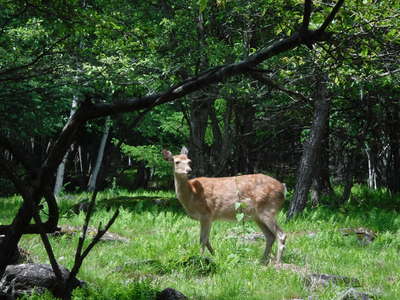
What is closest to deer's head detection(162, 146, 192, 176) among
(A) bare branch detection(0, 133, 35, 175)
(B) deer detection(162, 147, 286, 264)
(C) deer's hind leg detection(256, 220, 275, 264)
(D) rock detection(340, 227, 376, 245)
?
(B) deer detection(162, 147, 286, 264)

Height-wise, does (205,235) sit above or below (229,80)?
below

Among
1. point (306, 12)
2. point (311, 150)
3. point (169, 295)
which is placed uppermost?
point (306, 12)

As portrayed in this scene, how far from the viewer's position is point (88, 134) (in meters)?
29.4

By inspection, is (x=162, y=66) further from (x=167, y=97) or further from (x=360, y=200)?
(x=167, y=97)

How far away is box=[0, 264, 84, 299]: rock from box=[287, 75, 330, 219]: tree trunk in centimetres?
781

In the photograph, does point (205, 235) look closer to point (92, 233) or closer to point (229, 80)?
point (92, 233)

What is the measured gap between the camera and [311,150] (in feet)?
41.0

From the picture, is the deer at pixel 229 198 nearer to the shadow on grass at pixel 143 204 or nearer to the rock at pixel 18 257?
the rock at pixel 18 257

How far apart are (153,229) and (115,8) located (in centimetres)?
722

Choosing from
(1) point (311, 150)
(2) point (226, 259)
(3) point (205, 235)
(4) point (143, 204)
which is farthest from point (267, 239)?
(4) point (143, 204)

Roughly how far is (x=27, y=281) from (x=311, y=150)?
834cm

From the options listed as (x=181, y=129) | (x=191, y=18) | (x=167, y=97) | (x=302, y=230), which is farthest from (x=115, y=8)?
(x=167, y=97)

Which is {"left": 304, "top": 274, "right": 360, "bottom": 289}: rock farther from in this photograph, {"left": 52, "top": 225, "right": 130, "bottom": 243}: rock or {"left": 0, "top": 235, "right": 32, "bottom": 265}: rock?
{"left": 52, "top": 225, "right": 130, "bottom": 243}: rock

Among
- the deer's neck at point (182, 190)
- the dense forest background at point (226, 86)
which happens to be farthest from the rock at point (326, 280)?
the dense forest background at point (226, 86)
